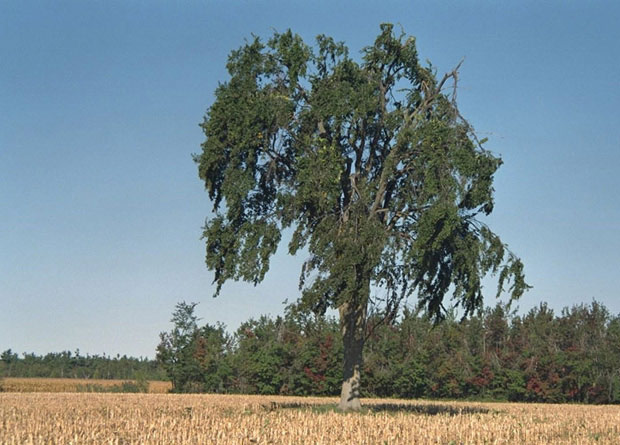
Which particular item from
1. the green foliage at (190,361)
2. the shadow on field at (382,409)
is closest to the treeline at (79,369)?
the green foliage at (190,361)

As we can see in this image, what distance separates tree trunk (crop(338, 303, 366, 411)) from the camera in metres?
29.1

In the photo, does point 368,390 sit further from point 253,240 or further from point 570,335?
point 253,240

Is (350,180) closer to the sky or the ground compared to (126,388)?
closer to the sky

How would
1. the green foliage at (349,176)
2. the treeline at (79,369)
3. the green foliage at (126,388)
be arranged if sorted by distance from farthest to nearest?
the treeline at (79,369) → the green foliage at (126,388) → the green foliage at (349,176)

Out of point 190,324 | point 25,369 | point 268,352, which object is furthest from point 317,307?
point 25,369

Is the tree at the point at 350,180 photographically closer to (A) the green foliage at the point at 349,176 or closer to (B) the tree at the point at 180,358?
(A) the green foliage at the point at 349,176

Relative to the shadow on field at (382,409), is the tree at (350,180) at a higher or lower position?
higher

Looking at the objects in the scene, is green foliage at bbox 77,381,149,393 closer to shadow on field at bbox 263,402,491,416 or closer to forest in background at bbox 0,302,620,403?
forest in background at bbox 0,302,620,403

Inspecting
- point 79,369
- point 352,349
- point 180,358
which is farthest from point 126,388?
point 79,369

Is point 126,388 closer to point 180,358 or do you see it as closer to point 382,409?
point 180,358

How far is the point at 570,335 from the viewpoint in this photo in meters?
93.4

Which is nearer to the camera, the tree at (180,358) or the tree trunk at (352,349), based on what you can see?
the tree trunk at (352,349)

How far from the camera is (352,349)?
29438 mm

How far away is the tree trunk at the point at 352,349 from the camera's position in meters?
29.1
